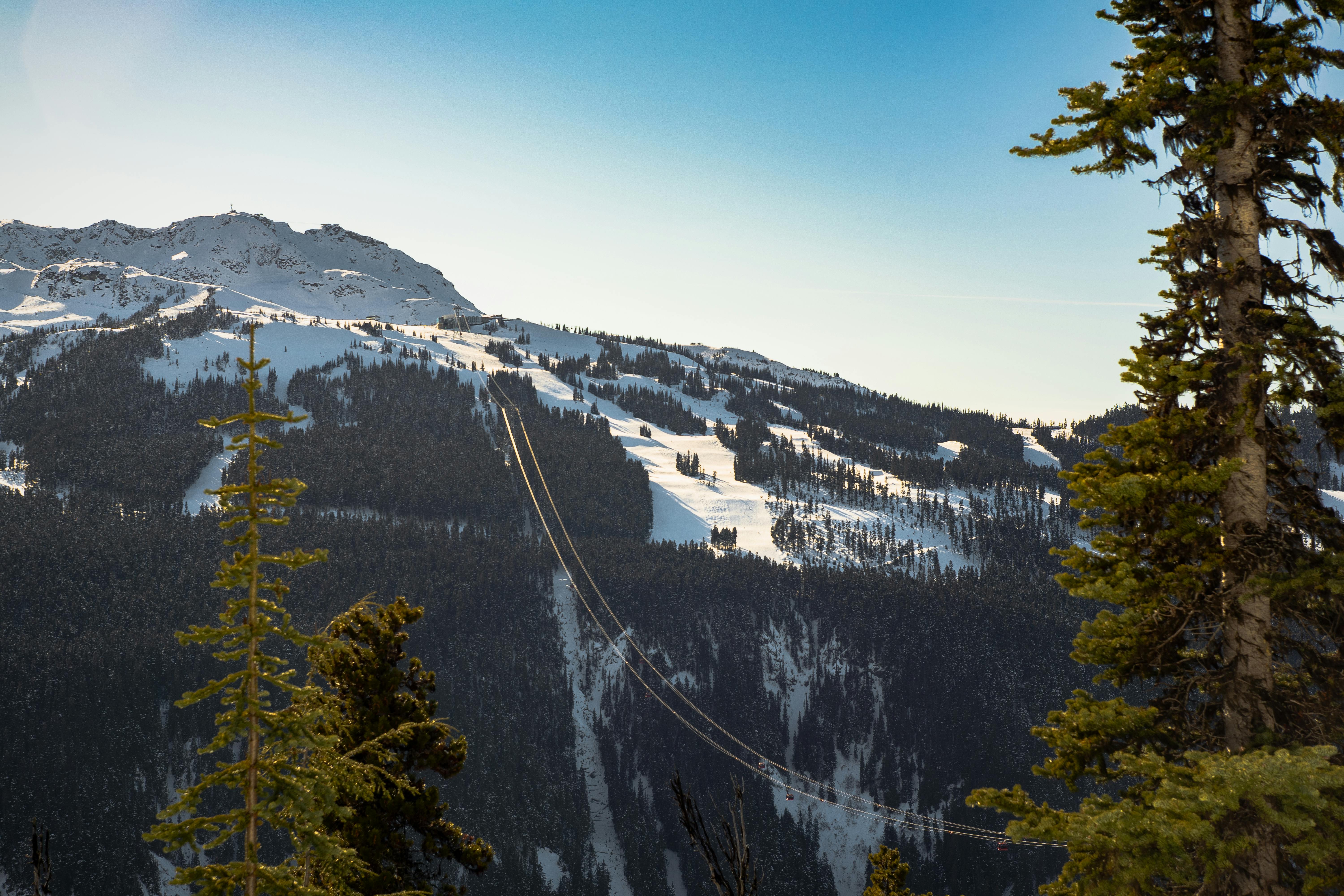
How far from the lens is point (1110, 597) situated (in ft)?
31.4

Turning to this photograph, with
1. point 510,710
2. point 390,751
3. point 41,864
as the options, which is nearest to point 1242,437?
point 390,751

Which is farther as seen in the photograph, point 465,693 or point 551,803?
point 465,693

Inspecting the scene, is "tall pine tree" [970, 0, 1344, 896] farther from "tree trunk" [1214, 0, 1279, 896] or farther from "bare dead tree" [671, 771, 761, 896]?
"bare dead tree" [671, 771, 761, 896]

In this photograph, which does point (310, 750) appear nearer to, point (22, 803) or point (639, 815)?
point (22, 803)

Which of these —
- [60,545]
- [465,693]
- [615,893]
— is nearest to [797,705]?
[615,893]

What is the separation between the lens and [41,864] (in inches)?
395

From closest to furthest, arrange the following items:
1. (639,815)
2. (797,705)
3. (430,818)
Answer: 1. (430,818)
2. (639,815)
3. (797,705)

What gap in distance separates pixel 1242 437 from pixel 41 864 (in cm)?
1597

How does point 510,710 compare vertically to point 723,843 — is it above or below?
below

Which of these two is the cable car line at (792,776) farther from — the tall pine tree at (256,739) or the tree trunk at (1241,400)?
the tree trunk at (1241,400)

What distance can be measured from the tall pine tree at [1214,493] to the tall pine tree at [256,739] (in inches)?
333

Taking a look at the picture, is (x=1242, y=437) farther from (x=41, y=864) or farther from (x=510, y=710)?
(x=510, y=710)

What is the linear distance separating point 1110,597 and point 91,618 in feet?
665

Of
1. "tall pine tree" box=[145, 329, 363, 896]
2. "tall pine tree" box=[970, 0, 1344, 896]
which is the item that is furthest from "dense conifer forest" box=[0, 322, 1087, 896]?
"tall pine tree" box=[970, 0, 1344, 896]
